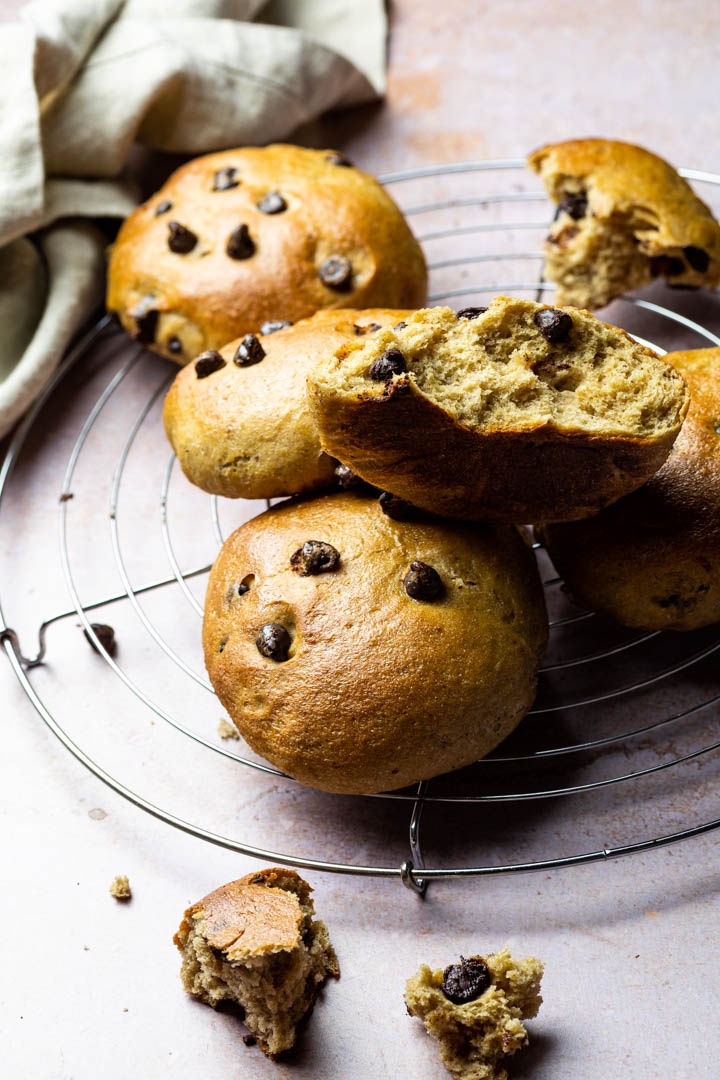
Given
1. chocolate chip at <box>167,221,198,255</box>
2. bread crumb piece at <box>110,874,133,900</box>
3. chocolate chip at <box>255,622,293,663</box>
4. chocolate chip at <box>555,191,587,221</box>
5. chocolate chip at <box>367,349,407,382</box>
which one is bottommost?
bread crumb piece at <box>110,874,133,900</box>

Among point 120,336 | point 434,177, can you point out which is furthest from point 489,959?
point 434,177

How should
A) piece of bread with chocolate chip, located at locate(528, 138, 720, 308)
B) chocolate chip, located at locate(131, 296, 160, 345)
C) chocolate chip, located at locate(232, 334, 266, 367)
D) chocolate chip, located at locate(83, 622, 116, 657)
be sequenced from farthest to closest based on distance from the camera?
chocolate chip, located at locate(131, 296, 160, 345)
piece of bread with chocolate chip, located at locate(528, 138, 720, 308)
chocolate chip, located at locate(83, 622, 116, 657)
chocolate chip, located at locate(232, 334, 266, 367)

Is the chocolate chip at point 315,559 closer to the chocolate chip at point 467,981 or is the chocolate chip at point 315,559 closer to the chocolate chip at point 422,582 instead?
the chocolate chip at point 422,582

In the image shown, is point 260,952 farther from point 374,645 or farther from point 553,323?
point 553,323

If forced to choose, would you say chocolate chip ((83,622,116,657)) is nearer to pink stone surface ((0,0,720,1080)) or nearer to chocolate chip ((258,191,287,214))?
pink stone surface ((0,0,720,1080))

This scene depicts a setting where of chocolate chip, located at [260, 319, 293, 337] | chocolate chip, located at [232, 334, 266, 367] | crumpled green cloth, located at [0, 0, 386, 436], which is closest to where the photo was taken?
chocolate chip, located at [232, 334, 266, 367]

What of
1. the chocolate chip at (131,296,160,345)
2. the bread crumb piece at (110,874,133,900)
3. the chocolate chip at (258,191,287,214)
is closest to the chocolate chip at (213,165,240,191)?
the chocolate chip at (258,191,287,214)

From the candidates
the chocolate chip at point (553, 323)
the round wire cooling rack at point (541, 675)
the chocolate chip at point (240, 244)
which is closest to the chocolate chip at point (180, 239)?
the chocolate chip at point (240, 244)
